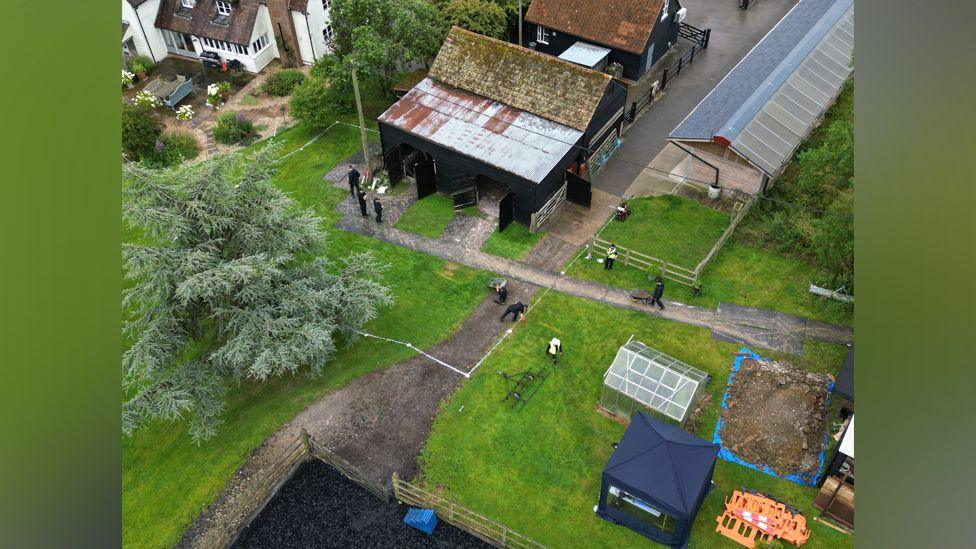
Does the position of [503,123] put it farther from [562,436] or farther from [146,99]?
[146,99]

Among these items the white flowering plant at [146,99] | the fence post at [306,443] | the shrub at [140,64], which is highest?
the shrub at [140,64]

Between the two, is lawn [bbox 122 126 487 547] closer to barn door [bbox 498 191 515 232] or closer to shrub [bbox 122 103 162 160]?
barn door [bbox 498 191 515 232]

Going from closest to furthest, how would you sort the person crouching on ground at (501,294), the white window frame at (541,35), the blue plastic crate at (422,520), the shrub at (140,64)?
1. the blue plastic crate at (422,520)
2. the person crouching on ground at (501,294)
3. the white window frame at (541,35)
4. the shrub at (140,64)

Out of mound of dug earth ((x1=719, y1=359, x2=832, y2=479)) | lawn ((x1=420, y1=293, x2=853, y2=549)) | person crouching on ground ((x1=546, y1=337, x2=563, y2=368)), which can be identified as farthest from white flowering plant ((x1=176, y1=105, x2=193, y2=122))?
mound of dug earth ((x1=719, y1=359, x2=832, y2=479))

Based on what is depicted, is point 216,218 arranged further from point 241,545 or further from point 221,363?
point 241,545

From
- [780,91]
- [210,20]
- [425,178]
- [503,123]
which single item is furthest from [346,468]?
[210,20]

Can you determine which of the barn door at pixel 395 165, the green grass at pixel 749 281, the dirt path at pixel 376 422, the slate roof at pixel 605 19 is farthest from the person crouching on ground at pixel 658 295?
the slate roof at pixel 605 19

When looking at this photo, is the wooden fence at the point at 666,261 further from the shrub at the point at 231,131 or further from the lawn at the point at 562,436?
the shrub at the point at 231,131
